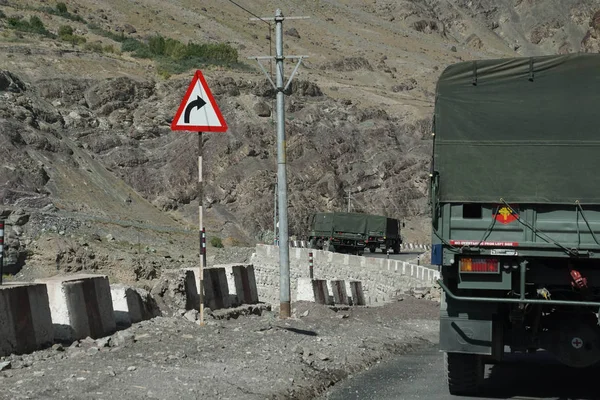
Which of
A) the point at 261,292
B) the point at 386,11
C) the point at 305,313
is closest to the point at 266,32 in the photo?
the point at 386,11

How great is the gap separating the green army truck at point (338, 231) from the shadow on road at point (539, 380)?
47.8m

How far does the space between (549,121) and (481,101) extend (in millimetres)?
692

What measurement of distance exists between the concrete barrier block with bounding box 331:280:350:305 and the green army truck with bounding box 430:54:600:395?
468 inches

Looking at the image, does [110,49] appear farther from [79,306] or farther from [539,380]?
[539,380]

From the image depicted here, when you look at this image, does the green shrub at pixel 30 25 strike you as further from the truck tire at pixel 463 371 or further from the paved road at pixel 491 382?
the truck tire at pixel 463 371

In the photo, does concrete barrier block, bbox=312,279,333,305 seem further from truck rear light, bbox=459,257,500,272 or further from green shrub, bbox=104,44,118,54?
green shrub, bbox=104,44,118,54

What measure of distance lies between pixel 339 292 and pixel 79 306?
11.7 metres

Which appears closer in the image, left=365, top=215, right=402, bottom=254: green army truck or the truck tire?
the truck tire

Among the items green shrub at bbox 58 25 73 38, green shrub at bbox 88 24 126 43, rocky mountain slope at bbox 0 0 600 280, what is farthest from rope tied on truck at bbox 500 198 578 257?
green shrub at bbox 88 24 126 43

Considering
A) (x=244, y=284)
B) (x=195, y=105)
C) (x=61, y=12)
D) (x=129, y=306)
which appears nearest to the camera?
(x=129, y=306)

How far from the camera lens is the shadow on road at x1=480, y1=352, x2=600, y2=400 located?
34.6ft

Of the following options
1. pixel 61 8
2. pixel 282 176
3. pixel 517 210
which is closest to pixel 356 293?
pixel 282 176

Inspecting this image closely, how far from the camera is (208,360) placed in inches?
442

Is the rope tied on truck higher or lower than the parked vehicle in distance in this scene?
higher
